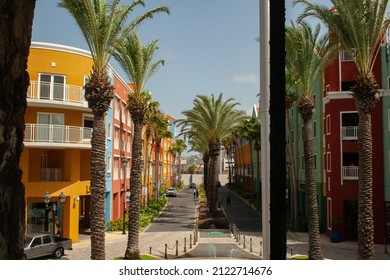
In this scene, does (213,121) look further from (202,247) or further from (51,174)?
(51,174)

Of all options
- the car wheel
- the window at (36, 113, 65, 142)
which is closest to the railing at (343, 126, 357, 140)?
the window at (36, 113, 65, 142)

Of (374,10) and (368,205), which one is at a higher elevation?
(374,10)

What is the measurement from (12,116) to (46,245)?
25.5 feet

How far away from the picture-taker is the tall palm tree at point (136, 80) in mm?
10406

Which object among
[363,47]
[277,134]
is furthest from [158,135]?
[277,134]

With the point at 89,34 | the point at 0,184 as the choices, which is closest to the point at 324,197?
the point at 89,34

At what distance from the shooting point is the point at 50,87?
424 inches

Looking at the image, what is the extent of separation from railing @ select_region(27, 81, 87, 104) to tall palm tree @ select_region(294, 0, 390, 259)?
715 cm

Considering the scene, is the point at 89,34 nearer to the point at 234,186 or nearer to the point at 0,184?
the point at 0,184

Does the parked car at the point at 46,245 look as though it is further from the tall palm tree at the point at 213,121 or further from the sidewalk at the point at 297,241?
the tall palm tree at the point at 213,121

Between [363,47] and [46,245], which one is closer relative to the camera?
[363,47]

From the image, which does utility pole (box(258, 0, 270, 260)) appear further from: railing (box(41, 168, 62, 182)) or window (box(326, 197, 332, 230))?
window (box(326, 197, 332, 230))

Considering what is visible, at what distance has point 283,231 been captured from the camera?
14.5 feet
